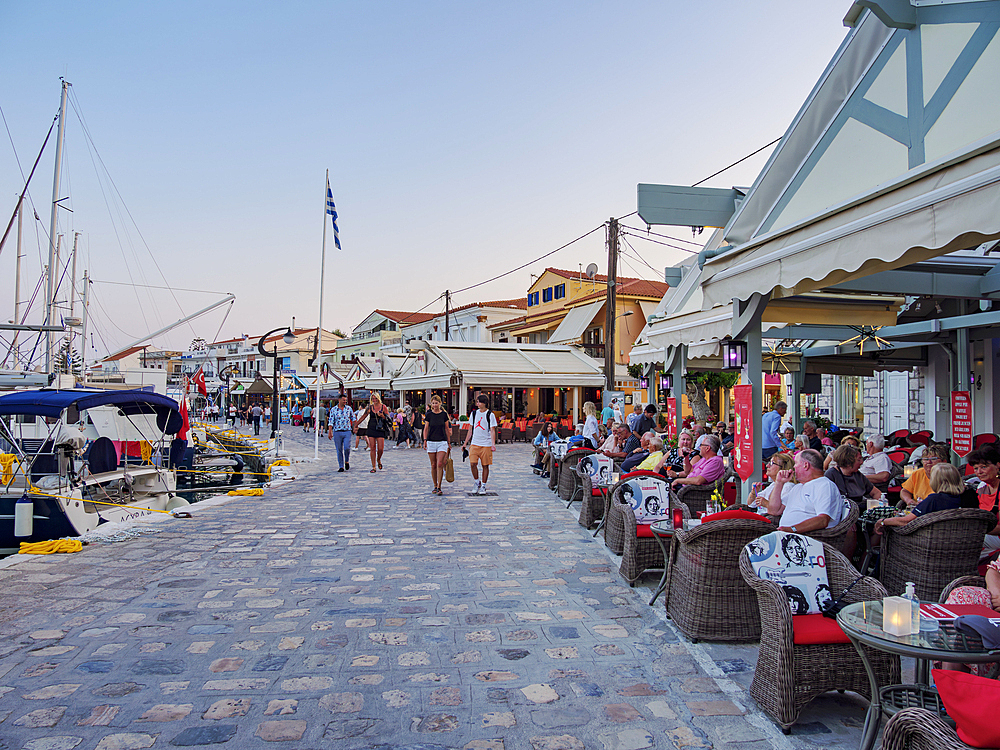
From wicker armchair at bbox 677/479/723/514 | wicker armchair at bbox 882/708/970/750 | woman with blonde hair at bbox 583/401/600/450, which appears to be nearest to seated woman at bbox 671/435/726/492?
wicker armchair at bbox 677/479/723/514

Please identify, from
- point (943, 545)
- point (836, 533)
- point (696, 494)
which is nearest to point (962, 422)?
point (696, 494)

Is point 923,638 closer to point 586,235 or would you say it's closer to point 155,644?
point 155,644

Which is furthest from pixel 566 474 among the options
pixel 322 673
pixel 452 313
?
pixel 452 313

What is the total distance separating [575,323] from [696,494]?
943 inches

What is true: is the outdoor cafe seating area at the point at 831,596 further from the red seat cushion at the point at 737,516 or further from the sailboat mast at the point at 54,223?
the sailboat mast at the point at 54,223

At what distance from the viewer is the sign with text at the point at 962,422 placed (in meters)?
9.10

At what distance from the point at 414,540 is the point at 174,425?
752cm

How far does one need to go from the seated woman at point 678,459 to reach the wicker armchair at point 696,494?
0.88 metres

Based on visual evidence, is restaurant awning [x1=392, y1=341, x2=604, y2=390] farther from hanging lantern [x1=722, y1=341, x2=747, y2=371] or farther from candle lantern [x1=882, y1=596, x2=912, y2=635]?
candle lantern [x1=882, y1=596, x2=912, y2=635]


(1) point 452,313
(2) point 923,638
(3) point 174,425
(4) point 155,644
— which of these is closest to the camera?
(2) point 923,638

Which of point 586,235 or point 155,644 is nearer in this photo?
point 155,644

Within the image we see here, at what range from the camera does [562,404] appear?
30.5 meters

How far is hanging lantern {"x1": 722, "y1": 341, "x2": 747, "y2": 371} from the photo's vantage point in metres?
6.22

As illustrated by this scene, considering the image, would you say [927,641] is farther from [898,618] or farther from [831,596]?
[831,596]
